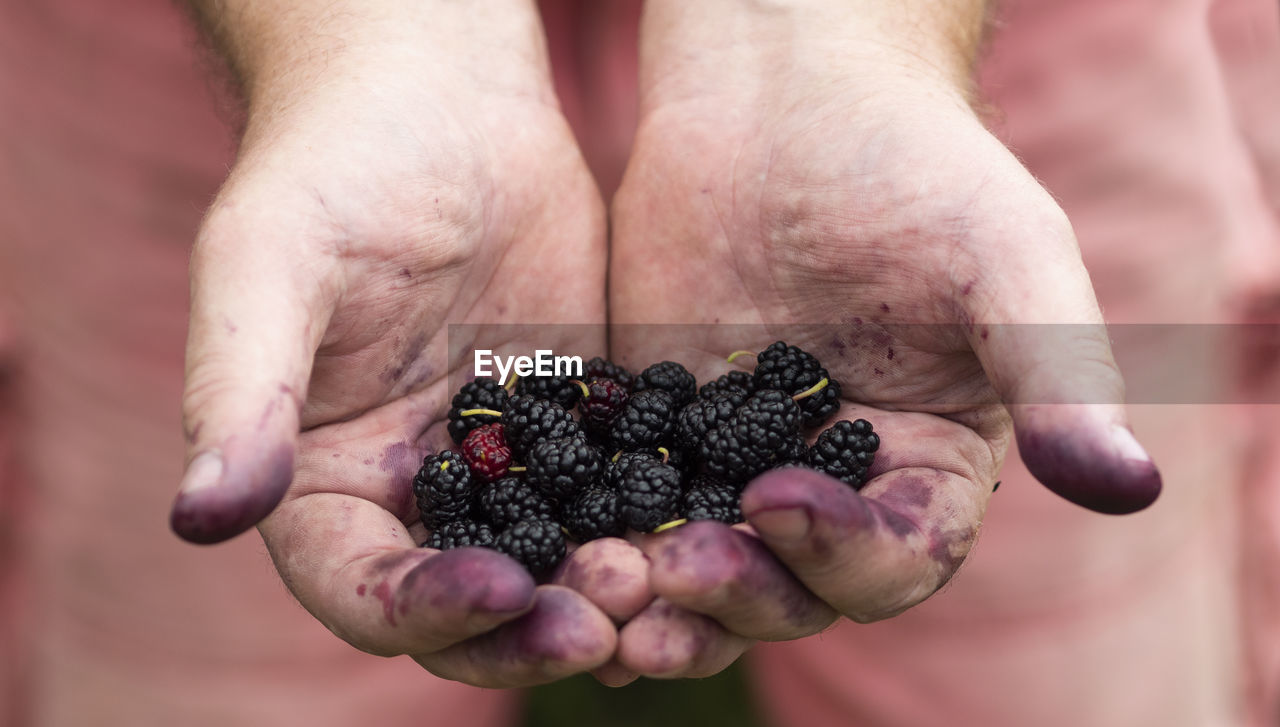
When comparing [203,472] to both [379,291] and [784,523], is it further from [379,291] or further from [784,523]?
[784,523]

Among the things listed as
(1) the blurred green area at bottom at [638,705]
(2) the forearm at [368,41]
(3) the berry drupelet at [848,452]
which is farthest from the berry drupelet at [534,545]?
(1) the blurred green area at bottom at [638,705]

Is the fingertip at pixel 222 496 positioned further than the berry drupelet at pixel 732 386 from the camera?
No

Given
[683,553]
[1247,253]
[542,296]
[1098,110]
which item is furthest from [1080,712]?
[683,553]

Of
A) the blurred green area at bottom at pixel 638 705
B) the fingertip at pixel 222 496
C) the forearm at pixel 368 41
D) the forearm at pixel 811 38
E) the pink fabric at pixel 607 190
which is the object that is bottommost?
the blurred green area at bottom at pixel 638 705

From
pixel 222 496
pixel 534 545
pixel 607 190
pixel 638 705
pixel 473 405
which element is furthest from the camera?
pixel 638 705

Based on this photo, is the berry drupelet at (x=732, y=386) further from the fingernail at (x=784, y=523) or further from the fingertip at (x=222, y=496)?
the fingertip at (x=222, y=496)

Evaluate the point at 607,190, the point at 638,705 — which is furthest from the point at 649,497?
the point at 638,705

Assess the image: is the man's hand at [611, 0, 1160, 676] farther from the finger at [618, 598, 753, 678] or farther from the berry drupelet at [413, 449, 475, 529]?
the berry drupelet at [413, 449, 475, 529]
